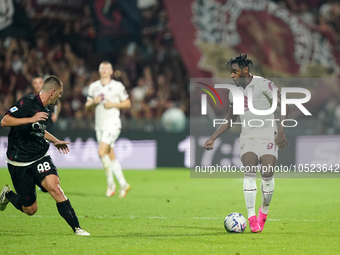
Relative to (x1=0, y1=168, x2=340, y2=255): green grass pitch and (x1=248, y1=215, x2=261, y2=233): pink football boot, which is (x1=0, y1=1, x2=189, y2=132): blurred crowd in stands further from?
(x1=248, y1=215, x2=261, y2=233): pink football boot

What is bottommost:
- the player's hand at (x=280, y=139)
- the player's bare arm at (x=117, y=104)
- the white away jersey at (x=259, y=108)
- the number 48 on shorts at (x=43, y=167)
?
the player's bare arm at (x=117, y=104)

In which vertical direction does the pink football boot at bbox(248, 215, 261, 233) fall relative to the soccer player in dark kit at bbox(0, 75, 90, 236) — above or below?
below

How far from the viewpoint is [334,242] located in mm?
6262

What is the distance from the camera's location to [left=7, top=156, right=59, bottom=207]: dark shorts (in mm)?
6434

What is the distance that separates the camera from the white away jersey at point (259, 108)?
7.02 metres

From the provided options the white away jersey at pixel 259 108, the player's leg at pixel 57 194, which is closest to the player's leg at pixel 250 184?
the white away jersey at pixel 259 108

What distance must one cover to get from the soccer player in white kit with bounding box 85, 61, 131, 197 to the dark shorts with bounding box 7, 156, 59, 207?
4164 mm

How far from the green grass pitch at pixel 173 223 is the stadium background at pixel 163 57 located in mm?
3869

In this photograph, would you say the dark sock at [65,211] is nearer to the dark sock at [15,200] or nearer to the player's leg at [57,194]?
the player's leg at [57,194]

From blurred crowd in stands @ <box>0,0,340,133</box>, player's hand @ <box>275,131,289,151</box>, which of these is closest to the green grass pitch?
player's hand @ <box>275,131,289,151</box>

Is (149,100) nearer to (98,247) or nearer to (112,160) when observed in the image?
(112,160)

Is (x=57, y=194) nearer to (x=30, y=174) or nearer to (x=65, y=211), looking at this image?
(x=65, y=211)

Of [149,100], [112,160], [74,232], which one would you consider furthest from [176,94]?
[74,232]

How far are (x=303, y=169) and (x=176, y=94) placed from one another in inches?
206
